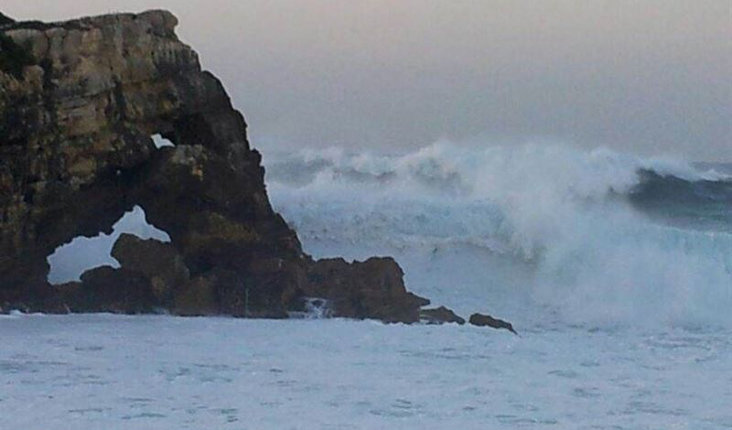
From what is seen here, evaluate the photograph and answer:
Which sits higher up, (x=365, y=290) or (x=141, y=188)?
(x=141, y=188)

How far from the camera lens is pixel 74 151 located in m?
15.7

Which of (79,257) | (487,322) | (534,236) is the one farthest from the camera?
(534,236)

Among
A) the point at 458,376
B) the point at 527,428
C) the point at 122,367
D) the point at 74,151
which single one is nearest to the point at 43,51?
the point at 74,151

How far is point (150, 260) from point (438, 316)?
12.6 feet

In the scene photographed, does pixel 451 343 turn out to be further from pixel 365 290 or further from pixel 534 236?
pixel 534 236

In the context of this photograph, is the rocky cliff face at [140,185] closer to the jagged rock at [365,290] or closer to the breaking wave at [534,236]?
the jagged rock at [365,290]

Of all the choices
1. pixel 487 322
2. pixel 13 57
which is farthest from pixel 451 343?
pixel 13 57

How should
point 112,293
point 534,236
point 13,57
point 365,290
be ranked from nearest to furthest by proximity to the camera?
point 13,57
point 112,293
point 365,290
point 534,236

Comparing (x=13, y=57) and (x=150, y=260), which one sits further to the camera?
→ (x=150, y=260)

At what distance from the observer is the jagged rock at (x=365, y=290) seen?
1642 centimetres

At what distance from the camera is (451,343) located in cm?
1359

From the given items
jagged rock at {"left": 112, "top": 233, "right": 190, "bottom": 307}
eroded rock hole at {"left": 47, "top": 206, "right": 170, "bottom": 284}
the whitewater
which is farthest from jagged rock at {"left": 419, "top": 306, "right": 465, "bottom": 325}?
eroded rock hole at {"left": 47, "top": 206, "right": 170, "bottom": 284}

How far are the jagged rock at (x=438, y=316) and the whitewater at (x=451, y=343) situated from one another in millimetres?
1036

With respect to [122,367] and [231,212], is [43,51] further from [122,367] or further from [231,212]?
[122,367]
